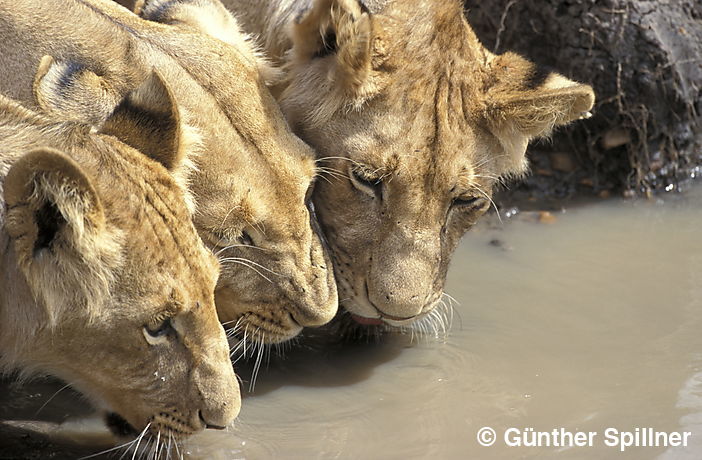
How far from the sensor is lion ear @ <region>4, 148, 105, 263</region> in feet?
11.8

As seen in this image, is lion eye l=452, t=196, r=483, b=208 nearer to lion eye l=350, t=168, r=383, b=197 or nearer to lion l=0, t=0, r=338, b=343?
lion eye l=350, t=168, r=383, b=197

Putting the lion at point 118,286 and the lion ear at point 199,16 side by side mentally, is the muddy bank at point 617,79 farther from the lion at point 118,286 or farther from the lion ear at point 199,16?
the lion at point 118,286

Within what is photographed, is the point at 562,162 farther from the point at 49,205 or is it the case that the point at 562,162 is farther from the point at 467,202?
the point at 49,205

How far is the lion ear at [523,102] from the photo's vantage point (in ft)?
17.8

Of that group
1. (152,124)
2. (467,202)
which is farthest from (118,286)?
(467,202)

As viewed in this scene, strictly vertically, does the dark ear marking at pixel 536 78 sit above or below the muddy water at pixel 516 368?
above

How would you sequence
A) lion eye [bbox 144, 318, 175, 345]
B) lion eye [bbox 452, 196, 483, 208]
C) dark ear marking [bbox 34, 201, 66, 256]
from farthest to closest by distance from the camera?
lion eye [bbox 452, 196, 483, 208], lion eye [bbox 144, 318, 175, 345], dark ear marking [bbox 34, 201, 66, 256]

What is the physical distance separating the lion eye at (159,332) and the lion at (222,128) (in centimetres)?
68

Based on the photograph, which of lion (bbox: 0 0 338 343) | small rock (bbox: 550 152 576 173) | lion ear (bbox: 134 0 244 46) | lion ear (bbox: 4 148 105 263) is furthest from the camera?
small rock (bbox: 550 152 576 173)

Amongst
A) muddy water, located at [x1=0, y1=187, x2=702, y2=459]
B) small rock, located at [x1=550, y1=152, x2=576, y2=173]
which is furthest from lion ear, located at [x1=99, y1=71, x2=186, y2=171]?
small rock, located at [x1=550, y1=152, x2=576, y2=173]

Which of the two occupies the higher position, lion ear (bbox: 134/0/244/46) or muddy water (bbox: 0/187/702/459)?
lion ear (bbox: 134/0/244/46)

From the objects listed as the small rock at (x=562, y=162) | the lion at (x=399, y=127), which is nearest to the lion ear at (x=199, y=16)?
the lion at (x=399, y=127)

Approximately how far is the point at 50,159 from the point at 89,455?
1706 mm

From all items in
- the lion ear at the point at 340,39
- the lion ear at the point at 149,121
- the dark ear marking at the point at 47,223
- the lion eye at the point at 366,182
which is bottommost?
the lion eye at the point at 366,182
